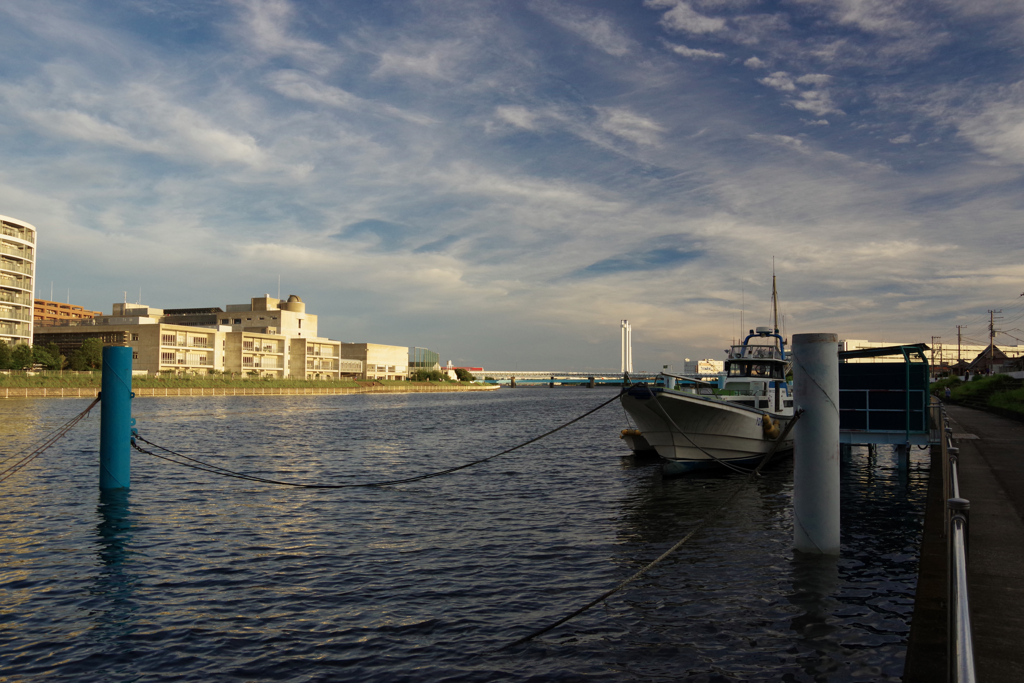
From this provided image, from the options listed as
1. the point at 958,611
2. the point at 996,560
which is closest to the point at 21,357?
the point at 996,560

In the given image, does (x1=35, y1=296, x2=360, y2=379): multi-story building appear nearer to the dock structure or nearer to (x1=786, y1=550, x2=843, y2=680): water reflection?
(x1=786, y1=550, x2=843, y2=680): water reflection

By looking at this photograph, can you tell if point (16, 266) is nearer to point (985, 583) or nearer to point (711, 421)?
point (711, 421)

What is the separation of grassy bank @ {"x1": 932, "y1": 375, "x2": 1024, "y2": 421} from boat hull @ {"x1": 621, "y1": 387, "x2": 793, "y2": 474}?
1787 centimetres

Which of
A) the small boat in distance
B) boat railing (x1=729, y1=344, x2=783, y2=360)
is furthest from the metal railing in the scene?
boat railing (x1=729, y1=344, x2=783, y2=360)

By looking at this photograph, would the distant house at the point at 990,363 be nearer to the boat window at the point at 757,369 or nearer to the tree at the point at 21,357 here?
the boat window at the point at 757,369

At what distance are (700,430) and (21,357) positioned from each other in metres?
105

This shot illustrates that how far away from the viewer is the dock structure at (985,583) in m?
6.16

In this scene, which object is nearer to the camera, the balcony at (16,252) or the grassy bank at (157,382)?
the grassy bank at (157,382)

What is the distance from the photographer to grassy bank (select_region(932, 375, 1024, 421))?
37.0 m

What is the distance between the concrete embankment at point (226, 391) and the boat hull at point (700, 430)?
4763cm

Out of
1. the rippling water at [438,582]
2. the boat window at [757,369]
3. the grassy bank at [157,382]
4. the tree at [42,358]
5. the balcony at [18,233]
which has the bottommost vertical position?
the rippling water at [438,582]

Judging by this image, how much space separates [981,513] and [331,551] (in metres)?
12.4

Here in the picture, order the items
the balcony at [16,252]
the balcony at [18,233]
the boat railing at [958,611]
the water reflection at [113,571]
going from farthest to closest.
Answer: the balcony at [18,233], the balcony at [16,252], the water reflection at [113,571], the boat railing at [958,611]

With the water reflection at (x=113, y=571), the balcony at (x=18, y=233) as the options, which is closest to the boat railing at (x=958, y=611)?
the water reflection at (x=113, y=571)
